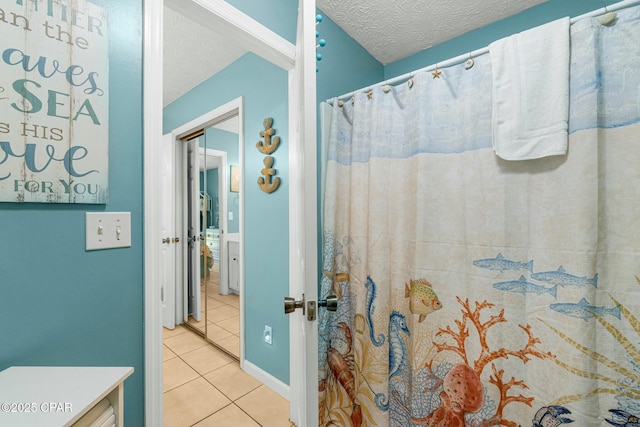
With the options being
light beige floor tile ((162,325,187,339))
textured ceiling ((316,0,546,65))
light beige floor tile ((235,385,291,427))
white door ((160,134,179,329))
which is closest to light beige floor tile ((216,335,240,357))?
light beige floor tile ((235,385,291,427))

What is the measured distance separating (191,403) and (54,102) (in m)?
1.76

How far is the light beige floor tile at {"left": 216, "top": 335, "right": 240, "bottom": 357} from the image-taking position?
6.84 feet

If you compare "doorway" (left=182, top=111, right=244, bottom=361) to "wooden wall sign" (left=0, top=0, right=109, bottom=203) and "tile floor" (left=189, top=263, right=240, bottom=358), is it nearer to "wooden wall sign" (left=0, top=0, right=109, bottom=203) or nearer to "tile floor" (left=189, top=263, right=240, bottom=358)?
"tile floor" (left=189, top=263, right=240, bottom=358)

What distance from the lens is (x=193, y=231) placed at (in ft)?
8.45

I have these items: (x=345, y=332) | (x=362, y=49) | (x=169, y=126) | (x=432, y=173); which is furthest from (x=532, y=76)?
(x=169, y=126)

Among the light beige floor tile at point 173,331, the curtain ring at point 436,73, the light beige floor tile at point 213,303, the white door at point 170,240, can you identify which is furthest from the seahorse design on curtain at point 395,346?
the white door at point 170,240

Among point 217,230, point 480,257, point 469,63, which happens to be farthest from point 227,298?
point 469,63

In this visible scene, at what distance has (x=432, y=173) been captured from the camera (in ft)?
3.84

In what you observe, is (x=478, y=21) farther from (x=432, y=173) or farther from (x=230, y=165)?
(x=230, y=165)

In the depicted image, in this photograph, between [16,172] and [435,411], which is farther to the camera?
[435,411]

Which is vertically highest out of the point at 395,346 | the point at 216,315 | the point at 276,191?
the point at 276,191

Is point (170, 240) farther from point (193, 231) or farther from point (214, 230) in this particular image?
point (214, 230)

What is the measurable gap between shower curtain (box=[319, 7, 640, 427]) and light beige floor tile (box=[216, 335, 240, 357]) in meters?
1.01

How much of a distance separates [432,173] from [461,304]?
62 cm
